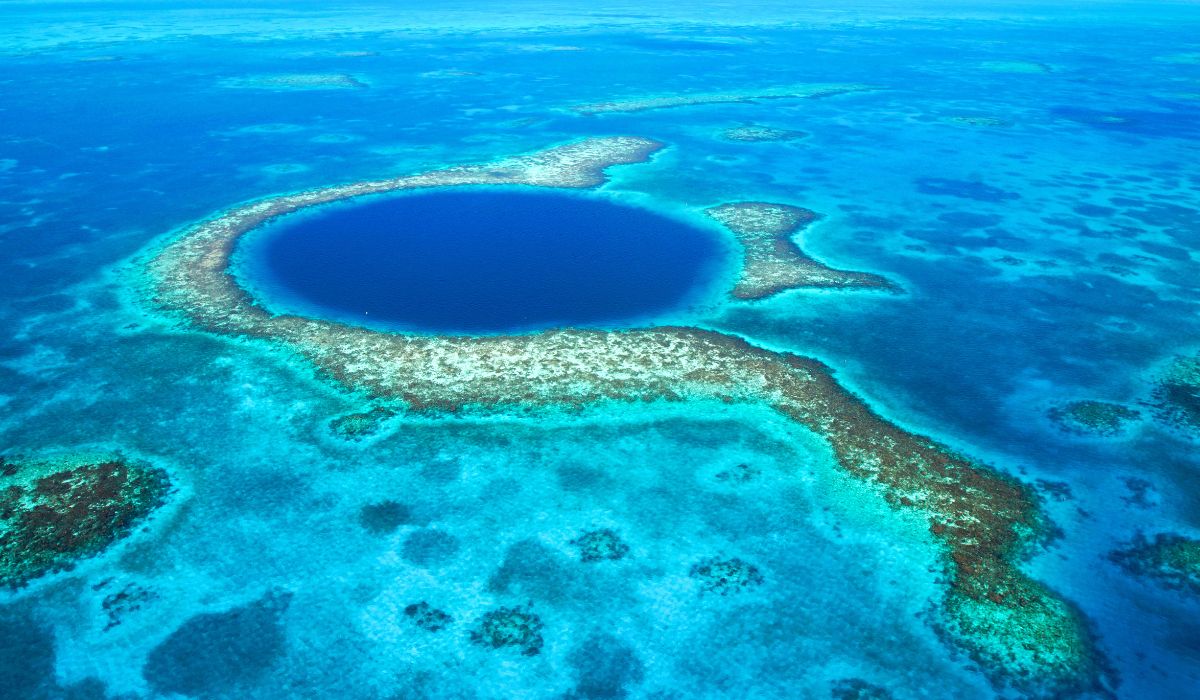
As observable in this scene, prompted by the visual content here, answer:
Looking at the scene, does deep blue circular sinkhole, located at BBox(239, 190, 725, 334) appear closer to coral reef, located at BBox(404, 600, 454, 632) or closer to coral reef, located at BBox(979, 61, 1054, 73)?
coral reef, located at BBox(404, 600, 454, 632)

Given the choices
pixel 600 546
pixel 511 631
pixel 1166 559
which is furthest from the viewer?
pixel 600 546

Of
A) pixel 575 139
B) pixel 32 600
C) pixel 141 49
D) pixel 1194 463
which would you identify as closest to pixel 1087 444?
pixel 1194 463

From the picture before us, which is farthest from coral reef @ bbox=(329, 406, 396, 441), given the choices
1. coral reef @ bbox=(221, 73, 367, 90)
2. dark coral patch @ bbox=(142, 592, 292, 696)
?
coral reef @ bbox=(221, 73, 367, 90)

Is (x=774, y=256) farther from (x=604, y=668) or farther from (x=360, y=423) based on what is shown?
(x=604, y=668)

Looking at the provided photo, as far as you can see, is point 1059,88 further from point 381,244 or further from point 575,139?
point 381,244

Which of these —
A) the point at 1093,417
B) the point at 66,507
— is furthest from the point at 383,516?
the point at 1093,417

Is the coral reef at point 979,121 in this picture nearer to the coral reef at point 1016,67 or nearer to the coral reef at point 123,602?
the coral reef at point 1016,67
